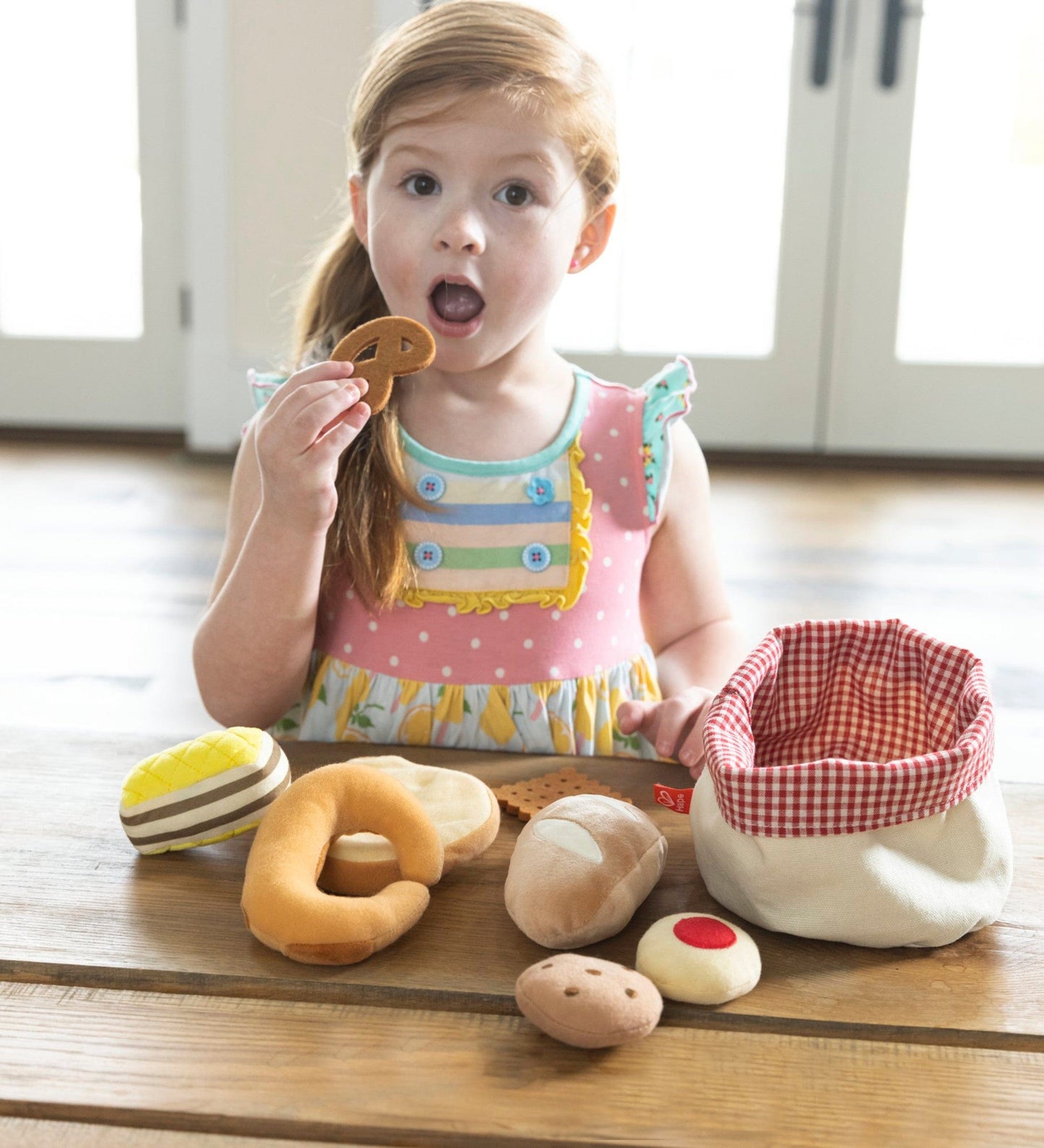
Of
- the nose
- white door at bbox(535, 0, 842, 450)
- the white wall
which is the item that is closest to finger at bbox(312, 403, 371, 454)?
the nose

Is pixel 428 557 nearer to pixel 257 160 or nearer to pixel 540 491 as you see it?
pixel 540 491

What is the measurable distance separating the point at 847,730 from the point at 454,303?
379 millimetres

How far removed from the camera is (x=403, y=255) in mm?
816

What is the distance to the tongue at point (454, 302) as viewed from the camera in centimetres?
84

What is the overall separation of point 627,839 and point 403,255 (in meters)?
0.44

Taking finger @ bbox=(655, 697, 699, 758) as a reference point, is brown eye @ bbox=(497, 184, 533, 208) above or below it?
above

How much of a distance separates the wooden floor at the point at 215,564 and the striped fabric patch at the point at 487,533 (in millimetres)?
543

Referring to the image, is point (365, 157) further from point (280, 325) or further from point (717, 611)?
point (280, 325)

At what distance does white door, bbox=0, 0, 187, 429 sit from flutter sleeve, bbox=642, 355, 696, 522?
2.49 meters

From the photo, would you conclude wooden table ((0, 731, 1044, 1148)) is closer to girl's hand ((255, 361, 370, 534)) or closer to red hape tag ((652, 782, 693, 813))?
red hape tag ((652, 782, 693, 813))

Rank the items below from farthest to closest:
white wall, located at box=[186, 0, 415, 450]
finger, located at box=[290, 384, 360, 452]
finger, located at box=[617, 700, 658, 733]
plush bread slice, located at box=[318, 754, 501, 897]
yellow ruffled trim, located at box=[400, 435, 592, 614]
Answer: white wall, located at box=[186, 0, 415, 450], yellow ruffled trim, located at box=[400, 435, 592, 614], finger, located at box=[617, 700, 658, 733], finger, located at box=[290, 384, 360, 452], plush bread slice, located at box=[318, 754, 501, 897]

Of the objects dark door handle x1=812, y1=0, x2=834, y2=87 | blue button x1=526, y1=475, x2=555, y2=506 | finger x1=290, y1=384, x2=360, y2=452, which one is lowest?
blue button x1=526, y1=475, x2=555, y2=506

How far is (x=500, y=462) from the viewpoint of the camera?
932mm

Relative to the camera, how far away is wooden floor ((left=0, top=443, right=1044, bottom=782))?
5.49 ft
